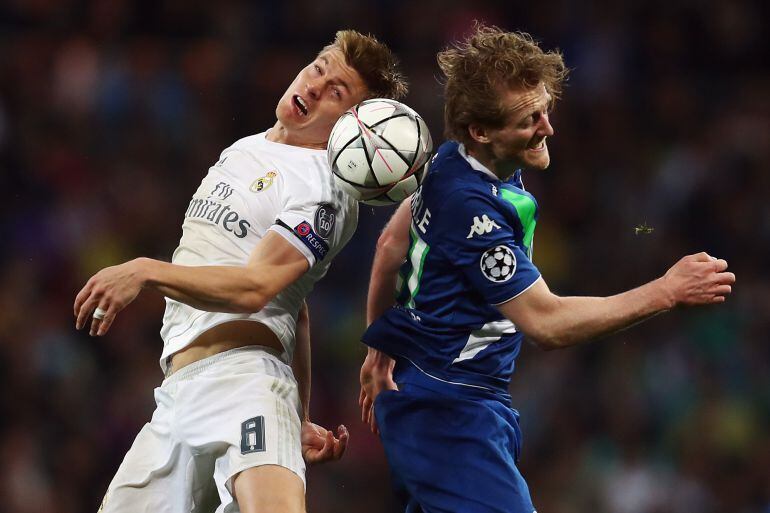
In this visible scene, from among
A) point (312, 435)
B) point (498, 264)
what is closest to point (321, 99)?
point (498, 264)

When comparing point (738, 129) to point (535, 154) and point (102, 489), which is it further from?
point (535, 154)

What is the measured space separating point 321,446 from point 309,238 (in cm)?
81

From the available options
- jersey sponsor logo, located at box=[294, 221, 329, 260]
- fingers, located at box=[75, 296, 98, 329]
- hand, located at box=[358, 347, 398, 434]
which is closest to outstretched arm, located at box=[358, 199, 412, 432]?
hand, located at box=[358, 347, 398, 434]

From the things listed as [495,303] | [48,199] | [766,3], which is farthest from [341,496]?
[766,3]

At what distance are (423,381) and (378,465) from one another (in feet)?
15.5

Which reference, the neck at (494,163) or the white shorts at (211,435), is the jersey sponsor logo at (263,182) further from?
the neck at (494,163)

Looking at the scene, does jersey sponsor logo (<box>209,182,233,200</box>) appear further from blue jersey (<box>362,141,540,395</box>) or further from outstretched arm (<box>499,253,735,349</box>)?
outstretched arm (<box>499,253,735,349</box>)

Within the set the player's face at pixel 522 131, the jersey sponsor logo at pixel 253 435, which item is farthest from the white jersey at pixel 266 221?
the player's face at pixel 522 131

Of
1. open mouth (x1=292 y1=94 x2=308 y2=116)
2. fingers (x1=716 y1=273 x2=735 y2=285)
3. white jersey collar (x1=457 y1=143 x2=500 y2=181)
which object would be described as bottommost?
fingers (x1=716 y1=273 x2=735 y2=285)

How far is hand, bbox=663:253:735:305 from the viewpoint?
144 inches

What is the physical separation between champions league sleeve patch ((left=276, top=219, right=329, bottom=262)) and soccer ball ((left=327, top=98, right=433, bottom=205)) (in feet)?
0.65

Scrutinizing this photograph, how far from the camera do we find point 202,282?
3908mm

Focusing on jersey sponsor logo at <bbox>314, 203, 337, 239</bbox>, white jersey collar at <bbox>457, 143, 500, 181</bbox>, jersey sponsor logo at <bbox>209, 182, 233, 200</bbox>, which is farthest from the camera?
jersey sponsor logo at <bbox>209, 182, 233, 200</bbox>

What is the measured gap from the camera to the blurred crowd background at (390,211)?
8484 mm
